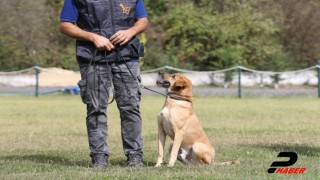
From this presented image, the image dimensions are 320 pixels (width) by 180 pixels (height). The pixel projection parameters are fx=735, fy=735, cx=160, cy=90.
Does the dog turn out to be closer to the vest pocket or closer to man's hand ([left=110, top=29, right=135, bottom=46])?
the vest pocket

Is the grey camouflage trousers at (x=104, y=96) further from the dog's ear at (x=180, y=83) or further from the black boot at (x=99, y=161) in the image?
the dog's ear at (x=180, y=83)

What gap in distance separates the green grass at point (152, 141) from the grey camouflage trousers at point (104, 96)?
38 cm

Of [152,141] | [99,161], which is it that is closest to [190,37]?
[152,141]

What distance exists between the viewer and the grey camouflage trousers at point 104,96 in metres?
8.08

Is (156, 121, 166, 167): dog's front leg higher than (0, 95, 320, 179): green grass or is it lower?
higher

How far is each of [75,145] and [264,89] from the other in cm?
2110

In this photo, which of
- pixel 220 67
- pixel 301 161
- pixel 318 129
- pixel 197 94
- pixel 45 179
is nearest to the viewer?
pixel 45 179

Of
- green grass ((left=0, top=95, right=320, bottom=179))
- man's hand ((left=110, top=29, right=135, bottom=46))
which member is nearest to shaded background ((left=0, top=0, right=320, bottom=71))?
green grass ((left=0, top=95, right=320, bottom=179))

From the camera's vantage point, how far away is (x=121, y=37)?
8.00 meters

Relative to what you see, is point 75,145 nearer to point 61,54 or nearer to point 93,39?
point 93,39

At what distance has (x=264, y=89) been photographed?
3152cm

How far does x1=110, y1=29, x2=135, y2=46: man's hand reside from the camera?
7992mm

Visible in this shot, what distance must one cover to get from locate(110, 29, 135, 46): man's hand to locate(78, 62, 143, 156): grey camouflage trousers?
10.3 inches

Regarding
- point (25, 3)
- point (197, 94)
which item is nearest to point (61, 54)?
point (25, 3)
